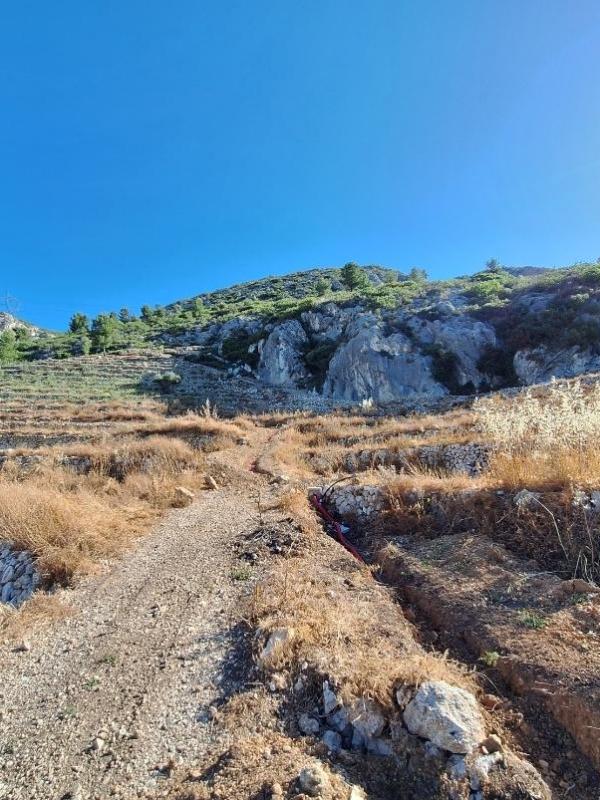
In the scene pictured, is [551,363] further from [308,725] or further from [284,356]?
[308,725]

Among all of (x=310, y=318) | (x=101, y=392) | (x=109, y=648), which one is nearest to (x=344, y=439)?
(x=109, y=648)

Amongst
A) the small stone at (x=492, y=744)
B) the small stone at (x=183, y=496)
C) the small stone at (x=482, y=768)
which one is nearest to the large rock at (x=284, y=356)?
the small stone at (x=183, y=496)

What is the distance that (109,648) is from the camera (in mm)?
4230

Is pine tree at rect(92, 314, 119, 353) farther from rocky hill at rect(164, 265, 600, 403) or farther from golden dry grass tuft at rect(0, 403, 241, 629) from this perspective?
golden dry grass tuft at rect(0, 403, 241, 629)

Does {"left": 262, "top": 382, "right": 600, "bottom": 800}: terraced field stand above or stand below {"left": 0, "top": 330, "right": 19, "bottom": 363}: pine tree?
below

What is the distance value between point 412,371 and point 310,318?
15.8m

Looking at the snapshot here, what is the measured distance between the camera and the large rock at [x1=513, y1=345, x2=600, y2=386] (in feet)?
87.9

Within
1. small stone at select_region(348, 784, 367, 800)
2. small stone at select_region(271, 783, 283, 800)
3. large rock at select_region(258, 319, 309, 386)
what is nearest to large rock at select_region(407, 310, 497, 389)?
large rock at select_region(258, 319, 309, 386)

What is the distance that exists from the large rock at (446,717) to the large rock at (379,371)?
2877 cm

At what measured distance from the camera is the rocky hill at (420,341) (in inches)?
1179

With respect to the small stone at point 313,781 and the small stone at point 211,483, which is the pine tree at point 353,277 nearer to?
the small stone at point 211,483

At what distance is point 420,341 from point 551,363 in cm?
954

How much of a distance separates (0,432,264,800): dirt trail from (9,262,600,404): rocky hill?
87.3 feet

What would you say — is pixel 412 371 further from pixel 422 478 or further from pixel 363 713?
pixel 363 713
